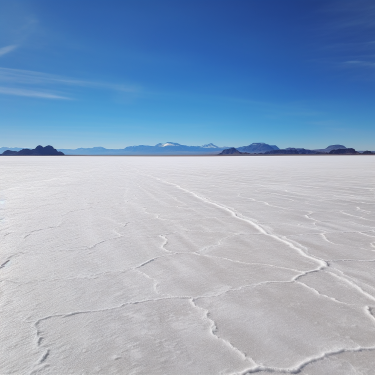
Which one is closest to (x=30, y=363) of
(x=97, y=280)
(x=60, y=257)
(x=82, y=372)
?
(x=82, y=372)

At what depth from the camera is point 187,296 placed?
1719mm

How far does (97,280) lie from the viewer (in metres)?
1.94

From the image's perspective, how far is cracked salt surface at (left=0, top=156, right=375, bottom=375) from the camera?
1.22 metres

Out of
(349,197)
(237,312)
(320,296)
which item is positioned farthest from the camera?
(349,197)

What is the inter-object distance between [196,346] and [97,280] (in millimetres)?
862

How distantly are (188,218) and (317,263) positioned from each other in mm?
1736

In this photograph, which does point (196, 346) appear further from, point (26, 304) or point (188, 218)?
point (188, 218)

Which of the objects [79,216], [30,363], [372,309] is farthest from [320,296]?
[79,216]

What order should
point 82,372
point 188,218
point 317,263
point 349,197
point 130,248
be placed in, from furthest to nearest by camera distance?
point 349,197 < point 188,218 < point 130,248 < point 317,263 < point 82,372

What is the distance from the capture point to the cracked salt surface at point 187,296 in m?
1.22

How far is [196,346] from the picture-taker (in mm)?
1287

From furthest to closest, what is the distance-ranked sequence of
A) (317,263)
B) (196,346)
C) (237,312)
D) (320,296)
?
(317,263)
(320,296)
(237,312)
(196,346)

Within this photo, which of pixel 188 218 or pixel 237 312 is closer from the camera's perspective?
pixel 237 312

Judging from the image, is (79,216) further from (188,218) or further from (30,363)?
(30,363)
